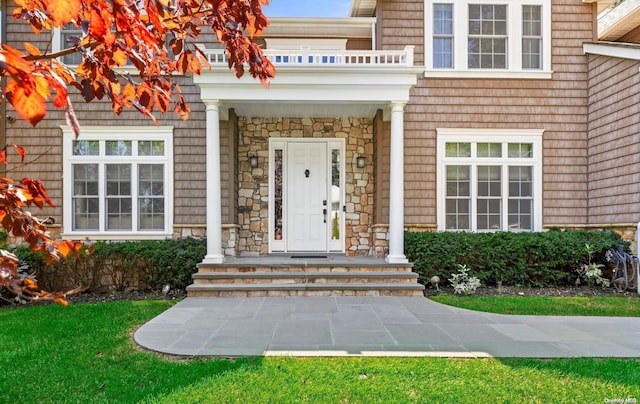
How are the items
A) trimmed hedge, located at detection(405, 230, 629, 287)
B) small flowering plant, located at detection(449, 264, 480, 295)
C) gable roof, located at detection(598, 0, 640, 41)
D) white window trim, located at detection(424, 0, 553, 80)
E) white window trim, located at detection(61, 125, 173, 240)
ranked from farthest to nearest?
white window trim, located at detection(424, 0, 553, 80), white window trim, located at detection(61, 125, 173, 240), gable roof, located at detection(598, 0, 640, 41), trimmed hedge, located at detection(405, 230, 629, 287), small flowering plant, located at detection(449, 264, 480, 295)

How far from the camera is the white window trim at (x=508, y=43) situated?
8.00 meters

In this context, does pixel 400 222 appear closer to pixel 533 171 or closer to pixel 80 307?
pixel 533 171

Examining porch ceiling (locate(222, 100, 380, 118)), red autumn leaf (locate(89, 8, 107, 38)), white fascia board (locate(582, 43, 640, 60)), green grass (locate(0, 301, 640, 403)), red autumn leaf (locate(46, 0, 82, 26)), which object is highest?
white fascia board (locate(582, 43, 640, 60))

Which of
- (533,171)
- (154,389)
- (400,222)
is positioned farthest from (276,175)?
(154,389)

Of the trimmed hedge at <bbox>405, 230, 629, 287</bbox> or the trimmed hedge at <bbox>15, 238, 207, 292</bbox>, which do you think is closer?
the trimmed hedge at <bbox>15, 238, 207, 292</bbox>

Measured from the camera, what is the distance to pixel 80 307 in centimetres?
571

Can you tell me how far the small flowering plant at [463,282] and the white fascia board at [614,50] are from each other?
4.64 meters

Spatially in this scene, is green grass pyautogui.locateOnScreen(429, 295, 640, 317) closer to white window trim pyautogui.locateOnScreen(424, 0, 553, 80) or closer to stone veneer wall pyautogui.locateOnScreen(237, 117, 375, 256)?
stone veneer wall pyautogui.locateOnScreen(237, 117, 375, 256)

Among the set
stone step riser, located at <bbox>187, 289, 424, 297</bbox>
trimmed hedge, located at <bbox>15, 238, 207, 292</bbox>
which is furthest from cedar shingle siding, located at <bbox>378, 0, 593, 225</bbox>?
trimmed hedge, located at <bbox>15, 238, 207, 292</bbox>

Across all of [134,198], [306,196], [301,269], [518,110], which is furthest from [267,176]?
[518,110]

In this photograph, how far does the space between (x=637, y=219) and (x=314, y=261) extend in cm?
559

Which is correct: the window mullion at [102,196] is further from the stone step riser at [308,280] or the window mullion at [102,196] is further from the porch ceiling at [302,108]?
the porch ceiling at [302,108]

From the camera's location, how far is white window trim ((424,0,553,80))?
26.2ft

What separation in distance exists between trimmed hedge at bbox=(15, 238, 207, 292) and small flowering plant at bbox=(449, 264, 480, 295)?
4.36 m
